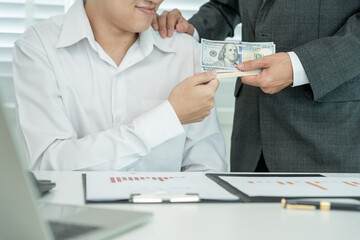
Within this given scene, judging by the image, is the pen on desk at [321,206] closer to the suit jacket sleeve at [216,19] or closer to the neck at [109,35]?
the neck at [109,35]

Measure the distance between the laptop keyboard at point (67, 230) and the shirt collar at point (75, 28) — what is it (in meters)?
0.94

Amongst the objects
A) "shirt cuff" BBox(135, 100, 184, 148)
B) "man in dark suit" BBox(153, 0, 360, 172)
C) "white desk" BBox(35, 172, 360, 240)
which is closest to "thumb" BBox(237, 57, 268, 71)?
"man in dark suit" BBox(153, 0, 360, 172)

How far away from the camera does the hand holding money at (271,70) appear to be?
1522mm

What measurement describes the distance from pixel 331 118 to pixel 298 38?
0.28 meters

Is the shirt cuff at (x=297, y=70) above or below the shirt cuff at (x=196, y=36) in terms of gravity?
below

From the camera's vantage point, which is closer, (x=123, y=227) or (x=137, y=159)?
(x=123, y=227)

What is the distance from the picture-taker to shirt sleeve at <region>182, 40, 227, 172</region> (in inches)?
63.9

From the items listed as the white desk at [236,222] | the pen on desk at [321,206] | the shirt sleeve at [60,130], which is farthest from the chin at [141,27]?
the pen on desk at [321,206]

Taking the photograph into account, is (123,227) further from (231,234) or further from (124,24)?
(124,24)

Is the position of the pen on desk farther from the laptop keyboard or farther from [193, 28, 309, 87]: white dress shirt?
[193, 28, 309, 87]: white dress shirt

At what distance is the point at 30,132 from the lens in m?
1.41

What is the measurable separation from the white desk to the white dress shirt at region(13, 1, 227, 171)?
1.16ft

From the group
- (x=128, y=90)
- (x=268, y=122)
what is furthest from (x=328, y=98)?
(x=128, y=90)

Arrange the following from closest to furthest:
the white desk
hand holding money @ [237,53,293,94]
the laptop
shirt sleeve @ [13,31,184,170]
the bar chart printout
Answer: the laptop, the white desk, the bar chart printout, shirt sleeve @ [13,31,184,170], hand holding money @ [237,53,293,94]
